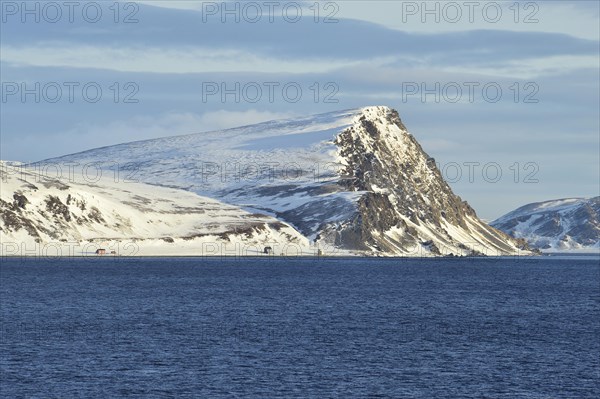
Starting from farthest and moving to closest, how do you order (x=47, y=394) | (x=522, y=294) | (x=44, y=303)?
(x=522, y=294) < (x=44, y=303) < (x=47, y=394)

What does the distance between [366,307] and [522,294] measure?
5116 centimetres

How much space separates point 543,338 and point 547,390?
3517 cm

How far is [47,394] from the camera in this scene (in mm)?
81000

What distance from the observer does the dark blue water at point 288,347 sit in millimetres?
86438

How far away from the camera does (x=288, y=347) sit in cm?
10806

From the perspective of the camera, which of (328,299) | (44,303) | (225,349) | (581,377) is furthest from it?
(328,299)

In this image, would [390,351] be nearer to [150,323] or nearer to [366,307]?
[150,323]

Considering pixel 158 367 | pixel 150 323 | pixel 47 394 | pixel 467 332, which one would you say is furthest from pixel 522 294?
pixel 47 394

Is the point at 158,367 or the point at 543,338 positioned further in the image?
the point at 543,338

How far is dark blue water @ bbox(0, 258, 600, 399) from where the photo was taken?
8644cm

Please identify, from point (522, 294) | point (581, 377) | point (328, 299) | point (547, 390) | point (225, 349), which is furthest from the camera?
point (522, 294)

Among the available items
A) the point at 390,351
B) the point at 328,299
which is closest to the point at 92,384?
the point at 390,351

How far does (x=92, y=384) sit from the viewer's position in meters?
85.4

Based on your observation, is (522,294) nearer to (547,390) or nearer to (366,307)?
(366,307)
